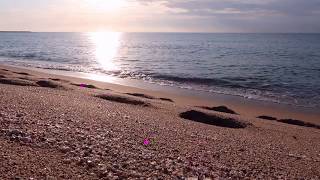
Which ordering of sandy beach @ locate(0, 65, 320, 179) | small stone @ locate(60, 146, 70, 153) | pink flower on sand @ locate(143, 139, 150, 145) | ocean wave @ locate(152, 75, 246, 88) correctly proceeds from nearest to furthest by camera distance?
sandy beach @ locate(0, 65, 320, 179)
small stone @ locate(60, 146, 70, 153)
pink flower on sand @ locate(143, 139, 150, 145)
ocean wave @ locate(152, 75, 246, 88)

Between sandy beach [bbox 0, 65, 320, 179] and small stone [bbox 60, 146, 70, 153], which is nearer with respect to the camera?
sandy beach [bbox 0, 65, 320, 179]

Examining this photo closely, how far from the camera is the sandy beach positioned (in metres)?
5.50

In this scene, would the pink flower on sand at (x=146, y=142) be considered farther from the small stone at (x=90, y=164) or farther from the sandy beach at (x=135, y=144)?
the small stone at (x=90, y=164)

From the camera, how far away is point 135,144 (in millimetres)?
6730

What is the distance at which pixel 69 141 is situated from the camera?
21.1ft

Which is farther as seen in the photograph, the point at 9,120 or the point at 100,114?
the point at 100,114

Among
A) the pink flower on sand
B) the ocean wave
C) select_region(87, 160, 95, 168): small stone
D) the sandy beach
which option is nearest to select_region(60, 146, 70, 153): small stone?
the sandy beach

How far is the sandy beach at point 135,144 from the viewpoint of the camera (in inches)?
216

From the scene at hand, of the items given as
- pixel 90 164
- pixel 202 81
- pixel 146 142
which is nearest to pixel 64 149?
pixel 90 164

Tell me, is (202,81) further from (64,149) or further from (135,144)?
(64,149)

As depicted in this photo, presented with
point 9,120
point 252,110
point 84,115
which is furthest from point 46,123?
point 252,110

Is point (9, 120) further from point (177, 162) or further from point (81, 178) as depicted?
point (177, 162)

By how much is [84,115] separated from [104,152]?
2.69 meters

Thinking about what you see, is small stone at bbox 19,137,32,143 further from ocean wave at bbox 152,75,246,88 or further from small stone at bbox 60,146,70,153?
ocean wave at bbox 152,75,246,88
